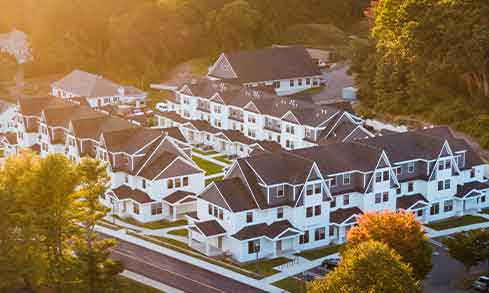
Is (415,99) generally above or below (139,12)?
below

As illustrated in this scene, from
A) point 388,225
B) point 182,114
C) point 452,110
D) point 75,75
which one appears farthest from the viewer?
point 75,75

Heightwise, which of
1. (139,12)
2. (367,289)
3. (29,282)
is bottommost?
(29,282)

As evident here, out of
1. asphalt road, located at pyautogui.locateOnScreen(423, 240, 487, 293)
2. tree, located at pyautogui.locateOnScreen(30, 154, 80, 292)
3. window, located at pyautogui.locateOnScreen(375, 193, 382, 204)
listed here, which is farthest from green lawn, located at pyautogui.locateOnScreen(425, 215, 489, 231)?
tree, located at pyautogui.locateOnScreen(30, 154, 80, 292)

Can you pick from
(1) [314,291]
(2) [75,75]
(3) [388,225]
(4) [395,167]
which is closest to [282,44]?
(2) [75,75]

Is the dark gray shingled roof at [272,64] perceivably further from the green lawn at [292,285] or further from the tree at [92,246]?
the green lawn at [292,285]

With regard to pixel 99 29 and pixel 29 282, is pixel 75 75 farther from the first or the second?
pixel 29 282

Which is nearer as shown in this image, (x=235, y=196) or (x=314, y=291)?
(x=314, y=291)

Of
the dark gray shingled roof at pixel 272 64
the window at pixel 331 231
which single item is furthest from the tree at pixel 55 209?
the dark gray shingled roof at pixel 272 64
